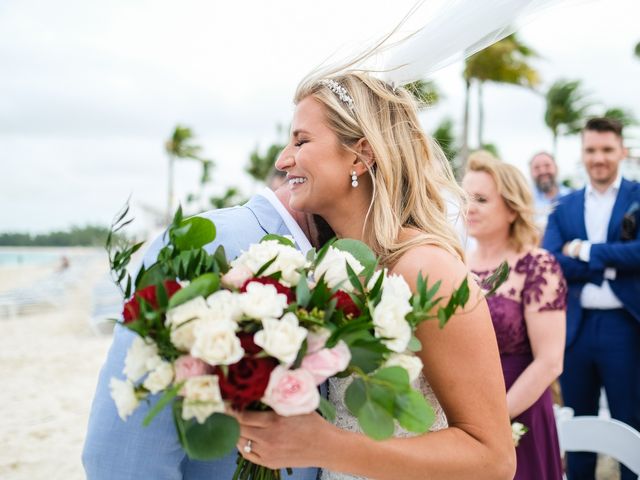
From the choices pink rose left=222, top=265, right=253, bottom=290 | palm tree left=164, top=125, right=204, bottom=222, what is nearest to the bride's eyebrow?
pink rose left=222, top=265, right=253, bottom=290

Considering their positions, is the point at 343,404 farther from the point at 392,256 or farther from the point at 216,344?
the point at 216,344

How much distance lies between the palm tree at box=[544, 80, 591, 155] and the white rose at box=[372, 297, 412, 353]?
31.2 meters

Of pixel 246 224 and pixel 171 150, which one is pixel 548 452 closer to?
pixel 246 224

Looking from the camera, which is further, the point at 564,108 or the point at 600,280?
the point at 564,108

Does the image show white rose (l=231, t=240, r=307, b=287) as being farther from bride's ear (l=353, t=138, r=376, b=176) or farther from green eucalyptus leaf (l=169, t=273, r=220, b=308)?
bride's ear (l=353, t=138, r=376, b=176)

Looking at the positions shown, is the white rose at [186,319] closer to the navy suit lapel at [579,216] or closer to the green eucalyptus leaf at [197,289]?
the green eucalyptus leaf at [197,289]

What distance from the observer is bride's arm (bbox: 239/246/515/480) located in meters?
1.40

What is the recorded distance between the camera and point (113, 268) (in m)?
1.17

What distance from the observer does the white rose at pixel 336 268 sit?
1227 millimetres

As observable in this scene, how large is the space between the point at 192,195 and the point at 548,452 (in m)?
2.52

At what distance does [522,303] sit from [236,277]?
237 cm

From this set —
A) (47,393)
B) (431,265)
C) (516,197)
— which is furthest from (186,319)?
(47,393)

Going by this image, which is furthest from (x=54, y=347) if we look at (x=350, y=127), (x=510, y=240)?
(x=350, y=127)

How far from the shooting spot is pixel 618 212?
4.38 meters
